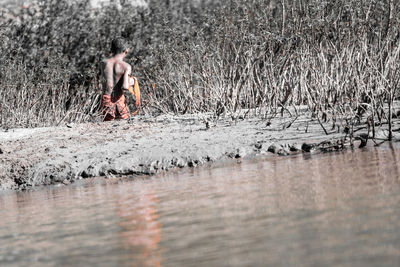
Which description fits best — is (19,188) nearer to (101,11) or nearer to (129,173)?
(129,173)

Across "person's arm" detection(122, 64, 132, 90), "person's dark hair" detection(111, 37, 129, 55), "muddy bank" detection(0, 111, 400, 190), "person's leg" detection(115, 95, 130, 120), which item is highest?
"person's dark hair" detection(111, 37, 129, 55)

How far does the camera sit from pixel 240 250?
2.99 meters

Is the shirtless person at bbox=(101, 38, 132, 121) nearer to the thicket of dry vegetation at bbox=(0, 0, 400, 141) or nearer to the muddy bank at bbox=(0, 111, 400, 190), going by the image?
the thicket of dry vegetation at bbox=(0, 0, 400, 141)

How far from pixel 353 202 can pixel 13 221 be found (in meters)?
2.43

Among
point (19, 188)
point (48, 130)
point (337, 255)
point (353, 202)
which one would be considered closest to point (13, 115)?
point (48, 130)

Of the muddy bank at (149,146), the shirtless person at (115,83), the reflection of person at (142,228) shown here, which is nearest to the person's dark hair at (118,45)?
the shirtless person at (115,83)

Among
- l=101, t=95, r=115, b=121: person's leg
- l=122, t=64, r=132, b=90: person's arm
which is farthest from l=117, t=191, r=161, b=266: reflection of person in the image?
l=101, t=95, r=115, b=121: person's leg

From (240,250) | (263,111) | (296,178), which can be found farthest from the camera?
(263,111)

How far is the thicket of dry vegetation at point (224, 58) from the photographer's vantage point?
8.43 metres

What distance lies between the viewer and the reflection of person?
10.3ft

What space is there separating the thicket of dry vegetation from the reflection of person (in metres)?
3.22

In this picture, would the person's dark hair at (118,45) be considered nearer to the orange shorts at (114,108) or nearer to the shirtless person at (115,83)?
the shirtless person at (115,83)

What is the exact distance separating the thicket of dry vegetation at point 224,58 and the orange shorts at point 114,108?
0.87 feet

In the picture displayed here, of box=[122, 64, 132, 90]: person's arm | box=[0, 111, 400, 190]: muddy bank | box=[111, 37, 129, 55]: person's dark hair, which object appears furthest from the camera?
box=[111, 37, 129, 55]: person's dark hair
